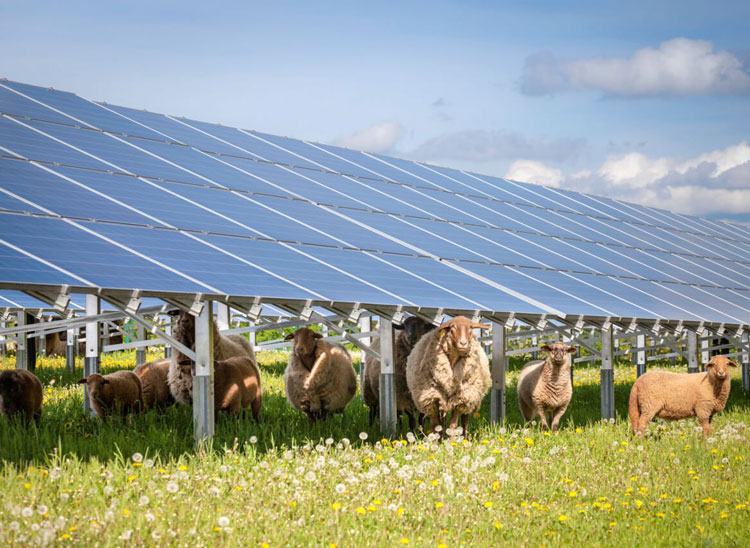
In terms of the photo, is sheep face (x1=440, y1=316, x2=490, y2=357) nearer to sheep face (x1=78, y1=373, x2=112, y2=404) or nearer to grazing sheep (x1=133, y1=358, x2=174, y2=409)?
grazing sheep (x1=133, y1=358, x2=174, y2=409)

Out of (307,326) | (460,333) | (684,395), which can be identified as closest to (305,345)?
(307,326)

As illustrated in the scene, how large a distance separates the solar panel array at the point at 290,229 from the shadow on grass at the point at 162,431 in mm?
2124

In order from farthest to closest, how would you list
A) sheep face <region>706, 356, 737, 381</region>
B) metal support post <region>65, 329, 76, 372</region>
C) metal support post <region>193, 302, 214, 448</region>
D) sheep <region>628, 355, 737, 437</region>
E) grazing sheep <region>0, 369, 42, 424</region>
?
metal support post <region>65, 329, 76, 372</region> → sheep <region>628, 355, 737, 437</region> → sheep face <region>706, 356, 737, 381</region> → grazing sheep <region>0, 369, 42, 424</region> → metal support post <region>193, 302, 214, 448</region>

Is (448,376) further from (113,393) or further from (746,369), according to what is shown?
(746,369)

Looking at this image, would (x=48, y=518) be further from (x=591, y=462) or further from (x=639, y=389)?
(x=639, y=389)

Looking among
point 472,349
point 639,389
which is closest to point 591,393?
point 639,389

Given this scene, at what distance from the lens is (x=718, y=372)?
14.3 m

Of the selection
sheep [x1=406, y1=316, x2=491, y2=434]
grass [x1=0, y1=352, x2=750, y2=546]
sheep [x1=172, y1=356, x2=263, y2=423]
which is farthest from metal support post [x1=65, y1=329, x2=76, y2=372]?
sheep [x1=406, y1=316, x2=491, y2=434]

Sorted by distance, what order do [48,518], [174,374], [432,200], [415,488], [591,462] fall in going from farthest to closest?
[432,200]
[174,374]
[591,462]
[415,488]
[48,518]

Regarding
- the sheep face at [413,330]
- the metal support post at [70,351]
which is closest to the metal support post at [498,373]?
the sheep face at [413,330]

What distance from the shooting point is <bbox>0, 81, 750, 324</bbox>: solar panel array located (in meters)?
11.3

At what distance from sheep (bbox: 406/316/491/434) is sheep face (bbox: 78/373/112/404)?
14.9 ft

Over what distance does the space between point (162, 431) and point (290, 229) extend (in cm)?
402

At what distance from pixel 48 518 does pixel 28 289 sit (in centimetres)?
259
